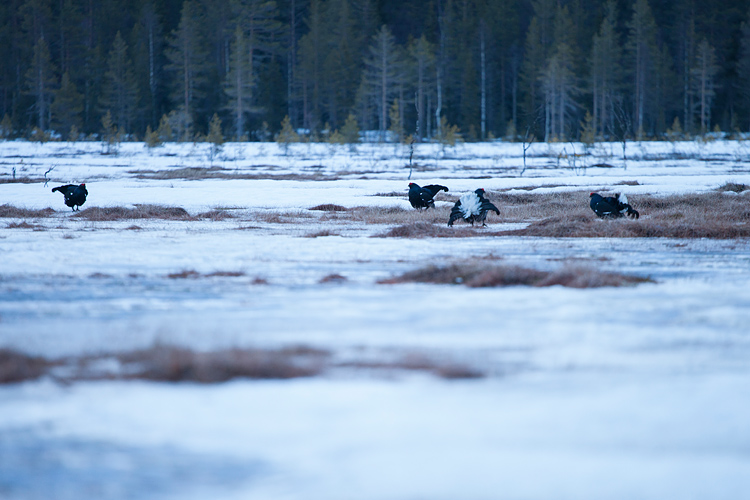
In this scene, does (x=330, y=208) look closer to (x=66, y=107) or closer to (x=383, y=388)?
(x=383, y=388)

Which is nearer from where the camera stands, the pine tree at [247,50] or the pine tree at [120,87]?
the pine tree at [247,50]

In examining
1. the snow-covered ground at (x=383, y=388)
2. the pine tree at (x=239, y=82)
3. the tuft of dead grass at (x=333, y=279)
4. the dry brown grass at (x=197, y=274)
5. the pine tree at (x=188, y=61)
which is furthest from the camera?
the pine tree at (x=188, y=61)

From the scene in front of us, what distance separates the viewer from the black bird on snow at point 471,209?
15352 millimetres

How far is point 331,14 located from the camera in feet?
242

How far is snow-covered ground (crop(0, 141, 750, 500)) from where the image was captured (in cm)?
317

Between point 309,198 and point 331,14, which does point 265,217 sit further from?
point 331,14

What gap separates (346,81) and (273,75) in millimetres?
7576

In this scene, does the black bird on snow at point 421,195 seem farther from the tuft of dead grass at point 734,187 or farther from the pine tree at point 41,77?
the pine tree at point 41,77

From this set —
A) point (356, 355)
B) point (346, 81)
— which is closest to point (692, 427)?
point (356, 355)

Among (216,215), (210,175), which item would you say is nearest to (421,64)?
(210,175)

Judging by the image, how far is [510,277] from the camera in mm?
7820

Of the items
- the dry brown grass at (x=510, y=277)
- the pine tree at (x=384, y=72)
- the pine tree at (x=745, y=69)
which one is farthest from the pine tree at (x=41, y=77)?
the dry brown grass at (x=510, y=277)

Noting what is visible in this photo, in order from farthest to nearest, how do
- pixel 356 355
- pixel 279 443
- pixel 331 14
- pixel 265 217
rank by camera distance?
pixel 331 14
pixel 265 217
pixel 356 355
pixel 279 443

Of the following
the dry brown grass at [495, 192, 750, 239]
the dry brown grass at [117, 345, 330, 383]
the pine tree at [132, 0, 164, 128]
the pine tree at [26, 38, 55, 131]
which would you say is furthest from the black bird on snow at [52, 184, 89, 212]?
the pine tree at [26, 38, 55, 131]
